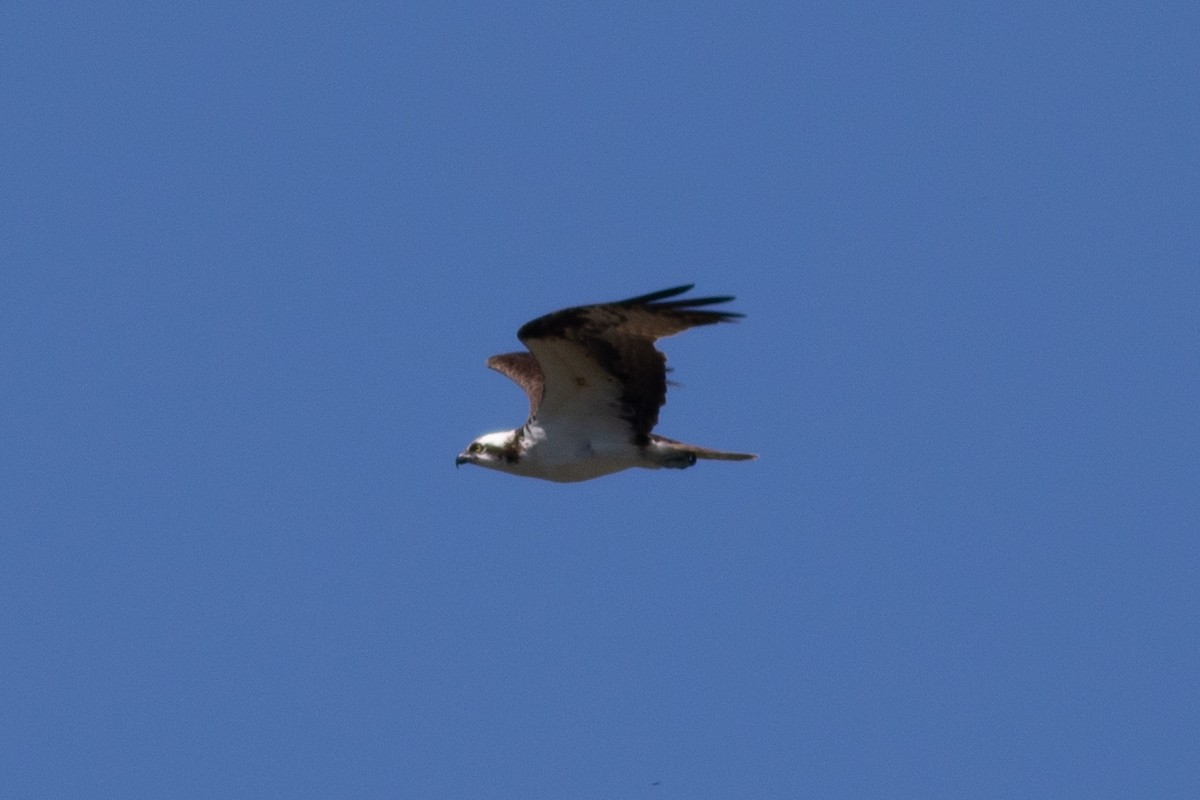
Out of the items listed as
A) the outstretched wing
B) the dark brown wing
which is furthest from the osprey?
the dark brown wing

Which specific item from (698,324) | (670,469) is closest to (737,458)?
(670,469)

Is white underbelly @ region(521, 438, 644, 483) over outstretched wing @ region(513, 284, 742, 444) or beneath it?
beneath

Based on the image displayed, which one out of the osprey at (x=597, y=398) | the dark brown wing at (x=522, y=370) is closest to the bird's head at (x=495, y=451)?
the osprey at (x=597, y=398)

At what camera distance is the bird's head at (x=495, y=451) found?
1878 centimetres

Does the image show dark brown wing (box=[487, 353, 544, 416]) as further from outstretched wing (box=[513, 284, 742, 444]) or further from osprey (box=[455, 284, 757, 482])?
outstretched wing (box=[513, 284, 742, 444])

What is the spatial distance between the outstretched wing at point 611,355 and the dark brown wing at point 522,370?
1.43 meters

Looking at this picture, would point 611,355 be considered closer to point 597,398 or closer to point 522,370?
point 597,398

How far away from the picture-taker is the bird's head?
1878 centimetres

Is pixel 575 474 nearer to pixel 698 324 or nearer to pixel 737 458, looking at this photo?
pixel 737 458

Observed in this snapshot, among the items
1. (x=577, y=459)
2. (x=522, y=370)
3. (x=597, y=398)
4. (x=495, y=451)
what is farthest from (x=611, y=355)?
(x=522, y=370)

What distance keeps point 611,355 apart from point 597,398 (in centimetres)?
71

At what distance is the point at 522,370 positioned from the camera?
2048 centimetres

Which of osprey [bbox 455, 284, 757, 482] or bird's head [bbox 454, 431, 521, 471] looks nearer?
osprey [bbox 455, 284, 757, 482]

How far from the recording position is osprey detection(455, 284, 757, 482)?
16.5 m
